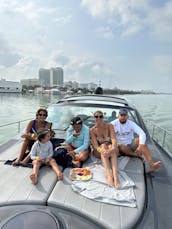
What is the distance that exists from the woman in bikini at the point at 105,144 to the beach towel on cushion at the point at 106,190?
15 centimetres

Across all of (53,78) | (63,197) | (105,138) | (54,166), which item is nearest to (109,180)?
(63,197)

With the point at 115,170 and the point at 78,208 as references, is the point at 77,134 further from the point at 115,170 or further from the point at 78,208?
the point at 78,208

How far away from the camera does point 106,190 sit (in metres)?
2.11

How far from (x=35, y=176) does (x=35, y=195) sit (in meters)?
0.32

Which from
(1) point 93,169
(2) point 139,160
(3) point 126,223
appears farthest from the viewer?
(2) point 139,160

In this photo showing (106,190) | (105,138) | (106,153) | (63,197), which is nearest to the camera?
(63,197)

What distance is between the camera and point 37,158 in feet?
8.54

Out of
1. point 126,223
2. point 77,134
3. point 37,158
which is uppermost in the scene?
point 77,134

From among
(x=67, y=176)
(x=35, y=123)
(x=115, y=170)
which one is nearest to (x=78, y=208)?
(x=67, y=176)

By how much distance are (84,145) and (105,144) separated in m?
0.34

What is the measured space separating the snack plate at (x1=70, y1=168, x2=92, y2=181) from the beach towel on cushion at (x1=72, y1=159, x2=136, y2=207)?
0.23ft

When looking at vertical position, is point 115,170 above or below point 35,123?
below

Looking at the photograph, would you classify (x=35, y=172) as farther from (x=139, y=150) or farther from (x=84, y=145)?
(x=139, y=150)

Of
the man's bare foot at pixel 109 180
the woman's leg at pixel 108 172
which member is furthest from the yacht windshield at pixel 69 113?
the man's bare foot at pixel 109 180
